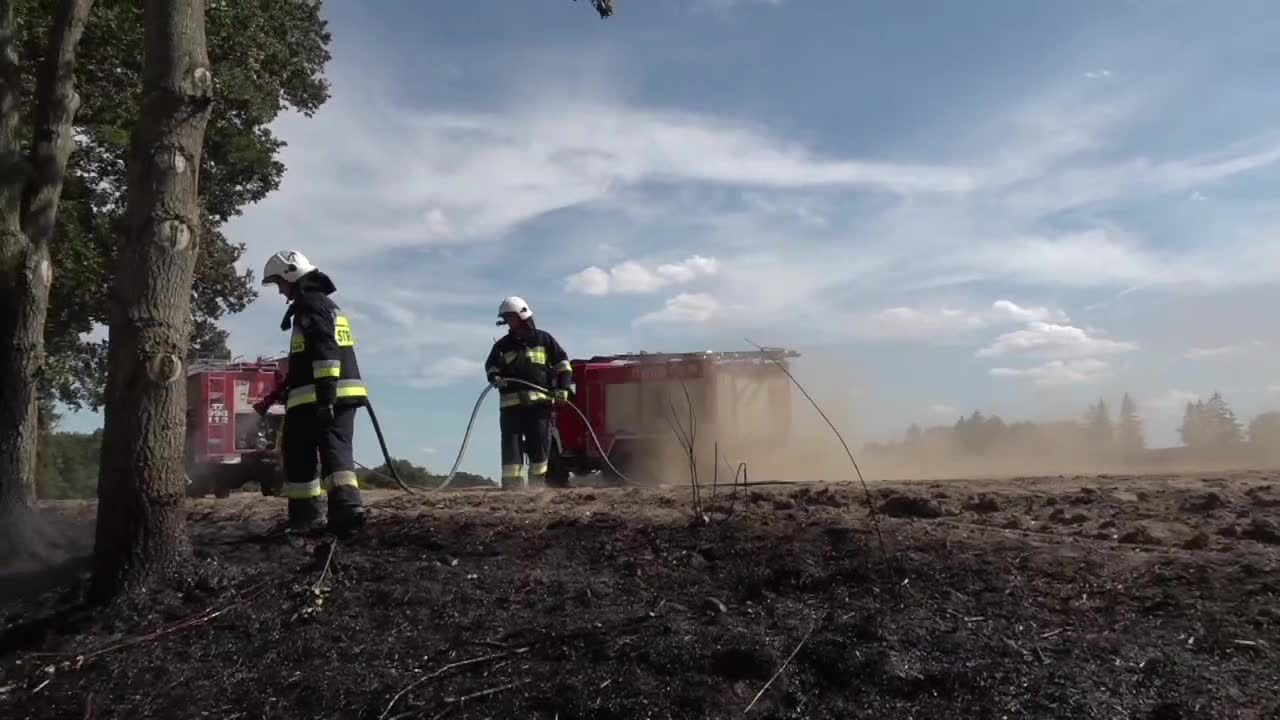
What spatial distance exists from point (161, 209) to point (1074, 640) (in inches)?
184

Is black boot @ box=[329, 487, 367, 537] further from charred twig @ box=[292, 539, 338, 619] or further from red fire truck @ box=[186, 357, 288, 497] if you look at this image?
red fire truck @ box=[186, 357, 288, 497]

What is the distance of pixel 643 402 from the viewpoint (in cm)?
1677

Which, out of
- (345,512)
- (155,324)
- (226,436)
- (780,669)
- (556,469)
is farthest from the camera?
(226,436)

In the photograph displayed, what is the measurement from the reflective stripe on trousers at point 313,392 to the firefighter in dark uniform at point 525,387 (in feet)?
12.1

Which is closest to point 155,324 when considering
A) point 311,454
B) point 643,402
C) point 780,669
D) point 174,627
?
point 174,627

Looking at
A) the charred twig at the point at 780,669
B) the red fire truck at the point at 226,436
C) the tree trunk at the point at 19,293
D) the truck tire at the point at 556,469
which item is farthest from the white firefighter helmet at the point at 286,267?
the red fire truck at the point at 226,436

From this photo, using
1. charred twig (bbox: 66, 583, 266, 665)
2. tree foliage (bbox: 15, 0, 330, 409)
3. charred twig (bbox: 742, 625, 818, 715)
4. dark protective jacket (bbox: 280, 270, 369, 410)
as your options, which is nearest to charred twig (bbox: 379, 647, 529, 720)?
charred twig (bbox: 742, 625, 818, 715)

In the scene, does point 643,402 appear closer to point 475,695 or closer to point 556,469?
point 556,469

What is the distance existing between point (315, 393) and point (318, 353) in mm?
270

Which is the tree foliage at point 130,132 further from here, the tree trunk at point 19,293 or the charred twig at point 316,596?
the charred twig at point 316,596

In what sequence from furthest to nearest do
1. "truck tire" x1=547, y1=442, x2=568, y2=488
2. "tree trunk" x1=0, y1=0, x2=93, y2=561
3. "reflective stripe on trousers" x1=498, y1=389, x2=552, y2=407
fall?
"truck tire" x1=547, y1=442, x2=568, y2=488 < "reflective stripe on trousers" x1=498, y1=389, x2=552, y2=407 < "tree trunk" x1=0, y1=0, x2=93, y2=561

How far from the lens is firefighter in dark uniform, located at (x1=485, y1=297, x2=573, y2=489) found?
36.1 ft

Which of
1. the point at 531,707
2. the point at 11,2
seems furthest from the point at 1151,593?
the point at 11,2

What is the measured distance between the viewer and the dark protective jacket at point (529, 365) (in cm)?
1098
